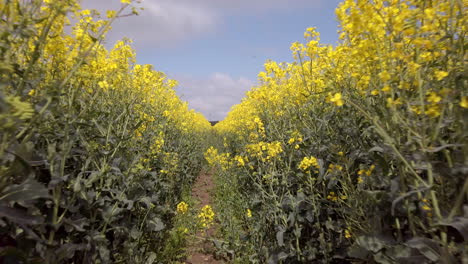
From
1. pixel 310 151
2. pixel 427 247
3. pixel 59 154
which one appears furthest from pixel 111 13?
pixel 310 151

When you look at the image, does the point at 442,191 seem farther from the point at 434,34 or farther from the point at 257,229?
the point at 257,229

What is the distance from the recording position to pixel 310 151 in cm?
325

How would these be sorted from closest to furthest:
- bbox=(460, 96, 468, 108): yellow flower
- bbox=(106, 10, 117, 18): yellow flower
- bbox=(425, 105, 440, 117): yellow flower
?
bbox=(460, 96, 468, 108): yellow flower, bbox=(425, 105, 440, 117): yellow flower, bbox=(106, 10, 117, 18): yellow flower

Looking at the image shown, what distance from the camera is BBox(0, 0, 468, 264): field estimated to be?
1.51 meters

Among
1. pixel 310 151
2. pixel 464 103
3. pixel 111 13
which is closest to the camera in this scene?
pixel 464 103

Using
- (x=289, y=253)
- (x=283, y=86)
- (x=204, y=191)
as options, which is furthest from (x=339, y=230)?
(x=204, y=191)

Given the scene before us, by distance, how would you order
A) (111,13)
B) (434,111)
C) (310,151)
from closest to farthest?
(434,111) → (111,13) → (310,151)

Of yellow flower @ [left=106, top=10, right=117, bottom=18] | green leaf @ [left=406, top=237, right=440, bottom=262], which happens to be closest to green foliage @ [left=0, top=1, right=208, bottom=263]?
yellow flower @ [left=106, top=10, right=117, bottom=18]

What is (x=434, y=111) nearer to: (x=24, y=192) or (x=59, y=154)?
(x=24, y=192)

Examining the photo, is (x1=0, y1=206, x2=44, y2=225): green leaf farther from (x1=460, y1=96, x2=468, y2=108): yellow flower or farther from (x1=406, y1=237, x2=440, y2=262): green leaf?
(x1=460, y1=96, x2=468, y2=108): yellow flower

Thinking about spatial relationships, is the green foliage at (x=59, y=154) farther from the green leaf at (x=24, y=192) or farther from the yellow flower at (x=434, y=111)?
the yellow flower at (x=434, y=111)

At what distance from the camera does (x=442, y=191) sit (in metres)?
1.64

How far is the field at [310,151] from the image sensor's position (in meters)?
1.51

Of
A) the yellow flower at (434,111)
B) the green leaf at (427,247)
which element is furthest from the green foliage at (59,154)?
the green leaf at (427,247)
